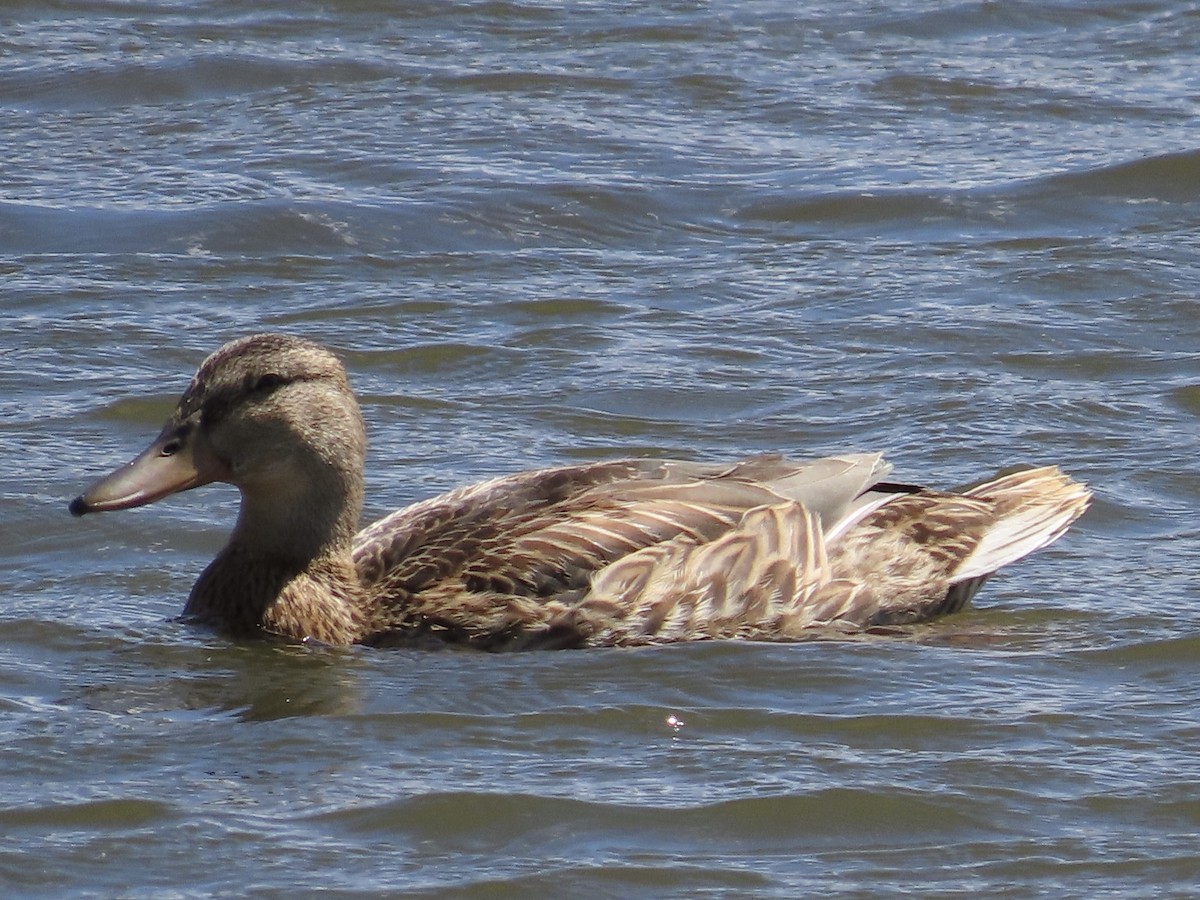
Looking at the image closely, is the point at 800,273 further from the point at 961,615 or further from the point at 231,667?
the point at 231,667

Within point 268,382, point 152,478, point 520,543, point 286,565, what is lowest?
point 286,565

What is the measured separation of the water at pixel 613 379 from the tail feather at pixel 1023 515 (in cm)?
17

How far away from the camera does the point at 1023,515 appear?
9047mm

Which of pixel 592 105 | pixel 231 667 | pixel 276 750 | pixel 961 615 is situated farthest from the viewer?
pixel 592 105

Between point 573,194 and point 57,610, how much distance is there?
514 cm

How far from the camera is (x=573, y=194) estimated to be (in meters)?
13.1

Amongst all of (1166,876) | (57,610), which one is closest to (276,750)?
(57,610)

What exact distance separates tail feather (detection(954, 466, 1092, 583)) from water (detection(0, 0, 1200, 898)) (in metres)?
0.17

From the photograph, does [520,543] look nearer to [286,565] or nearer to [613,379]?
[286,565]

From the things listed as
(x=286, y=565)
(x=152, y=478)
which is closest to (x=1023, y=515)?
(x=286, y=565)

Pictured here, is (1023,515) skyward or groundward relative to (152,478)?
groundward

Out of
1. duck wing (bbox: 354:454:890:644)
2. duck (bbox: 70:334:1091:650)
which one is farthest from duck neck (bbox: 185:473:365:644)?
duck wing (bbox: 354:454:890:644)

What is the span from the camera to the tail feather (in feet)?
29.2

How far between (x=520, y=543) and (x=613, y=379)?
2.50 metres
